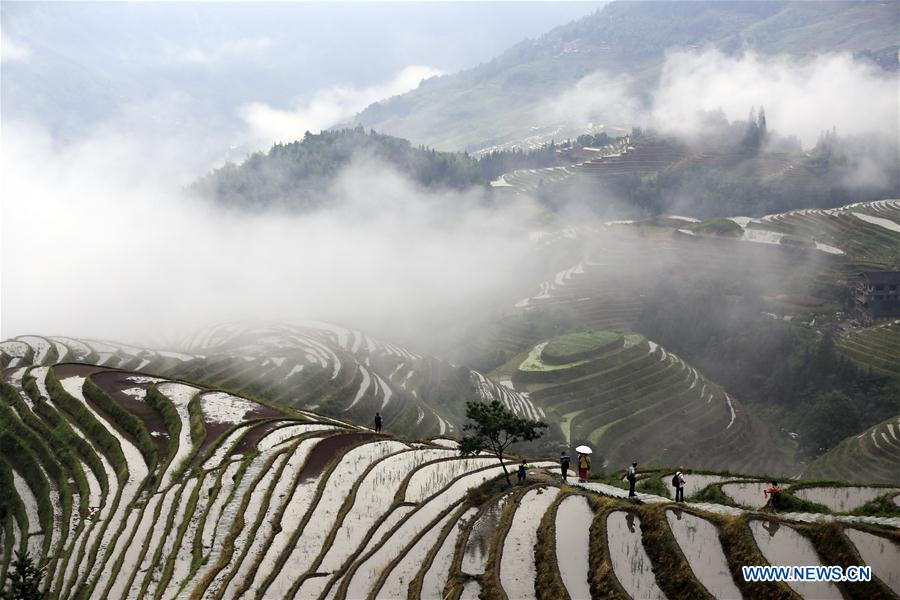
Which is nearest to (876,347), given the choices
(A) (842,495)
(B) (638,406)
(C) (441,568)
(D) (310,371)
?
(B) (638,406)

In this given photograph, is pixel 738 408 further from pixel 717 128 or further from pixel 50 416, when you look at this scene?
pixel 717 128

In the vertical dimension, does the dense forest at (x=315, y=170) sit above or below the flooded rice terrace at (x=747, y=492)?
above

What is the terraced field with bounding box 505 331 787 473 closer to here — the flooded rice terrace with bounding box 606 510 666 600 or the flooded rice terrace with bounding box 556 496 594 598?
the flooded rice terrace with bounding box 556 496 594 598

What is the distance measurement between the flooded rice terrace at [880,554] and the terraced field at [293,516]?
0.18 ft

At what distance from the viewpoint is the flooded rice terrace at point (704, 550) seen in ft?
55.3

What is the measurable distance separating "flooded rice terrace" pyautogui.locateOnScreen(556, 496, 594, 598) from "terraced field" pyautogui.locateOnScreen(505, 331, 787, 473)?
115 feet

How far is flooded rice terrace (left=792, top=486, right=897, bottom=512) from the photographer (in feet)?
75.9

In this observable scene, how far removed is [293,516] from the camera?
2577 cm

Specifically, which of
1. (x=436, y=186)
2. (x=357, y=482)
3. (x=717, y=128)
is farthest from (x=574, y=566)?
(x=717, y=128)

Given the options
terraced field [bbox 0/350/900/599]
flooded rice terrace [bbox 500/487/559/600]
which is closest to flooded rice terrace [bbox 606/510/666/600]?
terraced field [bbox 0/350/900/599]

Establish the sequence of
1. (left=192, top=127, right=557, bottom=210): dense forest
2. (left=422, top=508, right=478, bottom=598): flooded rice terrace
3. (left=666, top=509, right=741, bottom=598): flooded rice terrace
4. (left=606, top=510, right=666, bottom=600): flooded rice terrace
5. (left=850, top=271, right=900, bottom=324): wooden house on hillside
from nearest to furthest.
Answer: (left=666, top=509, right=741, bottom=598): flooded rice terrace < (left=606, top=510, right=666, bottom=600): flooded rice terrace < (left=422, top=508, right=478, bottom=598): flooded rice terrace < (left=850, top=271, right=900, bottom=324): wooden house on hillside < (left=192, top=127, right=557, bottom=210): dense forest

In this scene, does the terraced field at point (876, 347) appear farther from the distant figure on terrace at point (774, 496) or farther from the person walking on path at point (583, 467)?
the distant figure on terrace at point (774, 496)

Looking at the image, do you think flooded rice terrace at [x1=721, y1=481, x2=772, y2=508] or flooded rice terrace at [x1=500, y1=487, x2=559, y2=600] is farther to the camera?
flooded rice terrace at [x1=721, y1=481, x2=772, y2=508]

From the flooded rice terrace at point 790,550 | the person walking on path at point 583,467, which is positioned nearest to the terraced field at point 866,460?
the person walking on path at point 583,467
